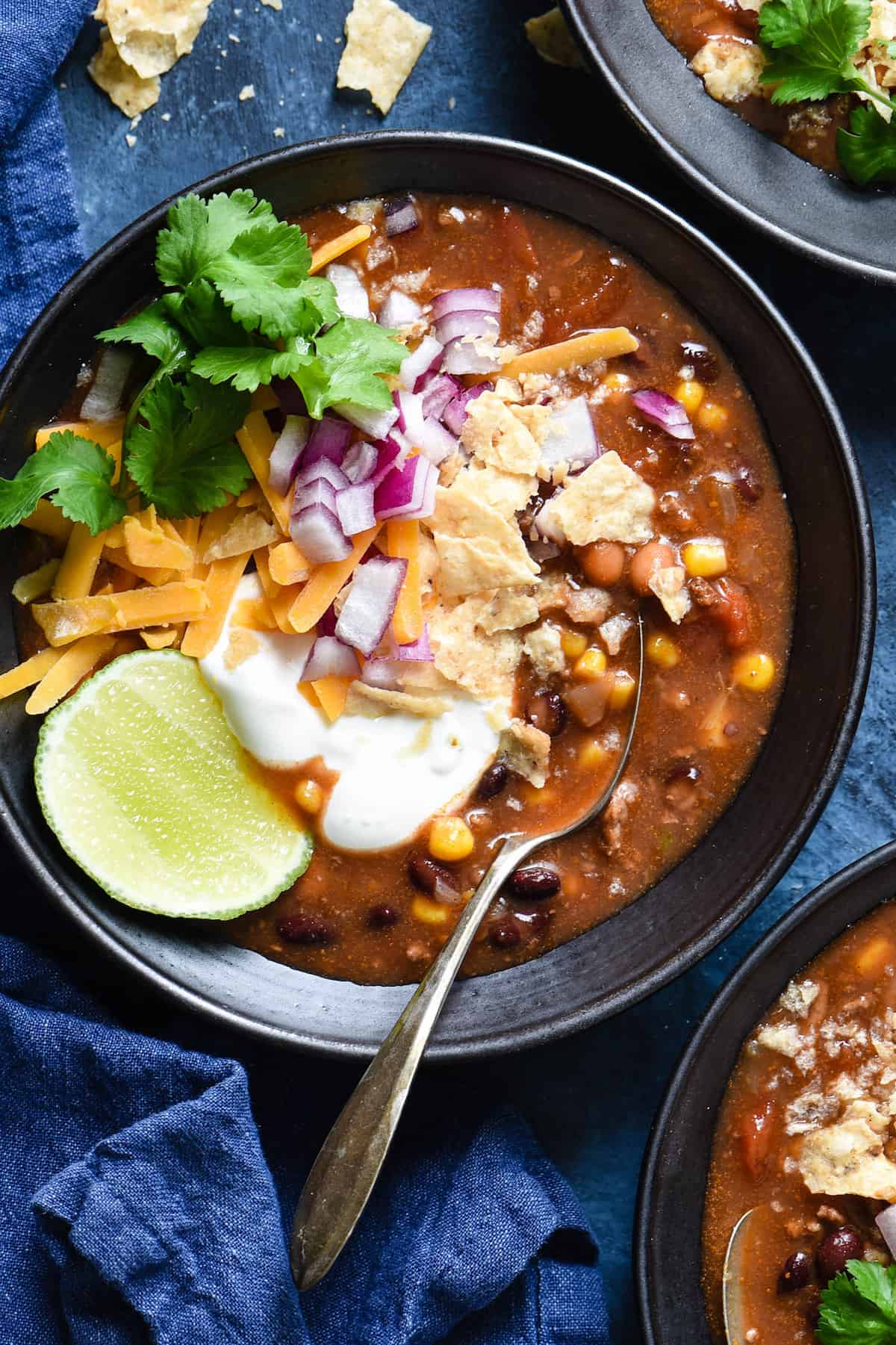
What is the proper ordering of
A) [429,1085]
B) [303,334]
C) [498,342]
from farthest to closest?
[429,1085] → [498,342] → [303,334]

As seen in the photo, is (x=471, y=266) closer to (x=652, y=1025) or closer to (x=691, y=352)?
(x=691, y=352)

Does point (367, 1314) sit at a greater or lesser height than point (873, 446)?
lesser

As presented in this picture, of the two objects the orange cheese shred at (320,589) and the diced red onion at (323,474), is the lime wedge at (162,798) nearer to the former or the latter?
the orange cheese shred at (320,589)

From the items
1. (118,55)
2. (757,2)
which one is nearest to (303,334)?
(118,55)

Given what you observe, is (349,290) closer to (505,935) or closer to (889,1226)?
(505,935)

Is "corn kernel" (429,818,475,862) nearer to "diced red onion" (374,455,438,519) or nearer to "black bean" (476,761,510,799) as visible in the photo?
"black bean" (476,761,510,799)

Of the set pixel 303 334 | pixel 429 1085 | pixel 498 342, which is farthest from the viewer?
pixel 429 1085

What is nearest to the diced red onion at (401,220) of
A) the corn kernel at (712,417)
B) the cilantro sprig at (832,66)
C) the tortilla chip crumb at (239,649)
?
the corn kernel at (712,417)

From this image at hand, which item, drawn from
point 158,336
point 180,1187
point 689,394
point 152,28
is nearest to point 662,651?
point 689,394
